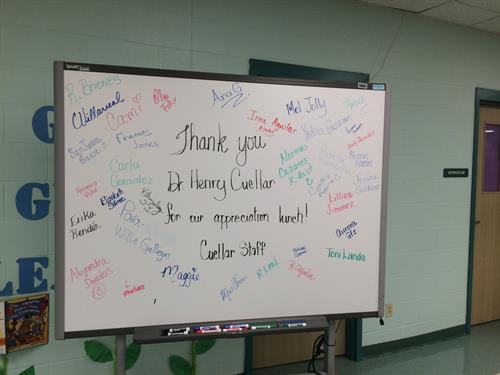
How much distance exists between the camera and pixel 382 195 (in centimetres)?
189

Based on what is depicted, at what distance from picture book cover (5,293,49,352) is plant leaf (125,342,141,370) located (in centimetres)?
42

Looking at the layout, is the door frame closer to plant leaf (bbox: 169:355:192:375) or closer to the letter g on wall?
plant leaf (bbox: 169:355:192:375)

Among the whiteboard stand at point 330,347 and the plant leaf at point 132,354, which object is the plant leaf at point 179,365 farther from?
the whiteboard stand at point 330,347

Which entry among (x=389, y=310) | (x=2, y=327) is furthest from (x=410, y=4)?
(x=2, y=327)

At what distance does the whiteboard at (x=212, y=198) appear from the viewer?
154 cm

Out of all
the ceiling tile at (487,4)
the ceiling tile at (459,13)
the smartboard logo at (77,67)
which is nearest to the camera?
the smartboard logo at (77,67)

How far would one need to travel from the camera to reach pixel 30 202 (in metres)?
1.95

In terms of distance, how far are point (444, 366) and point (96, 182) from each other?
2661 mm
